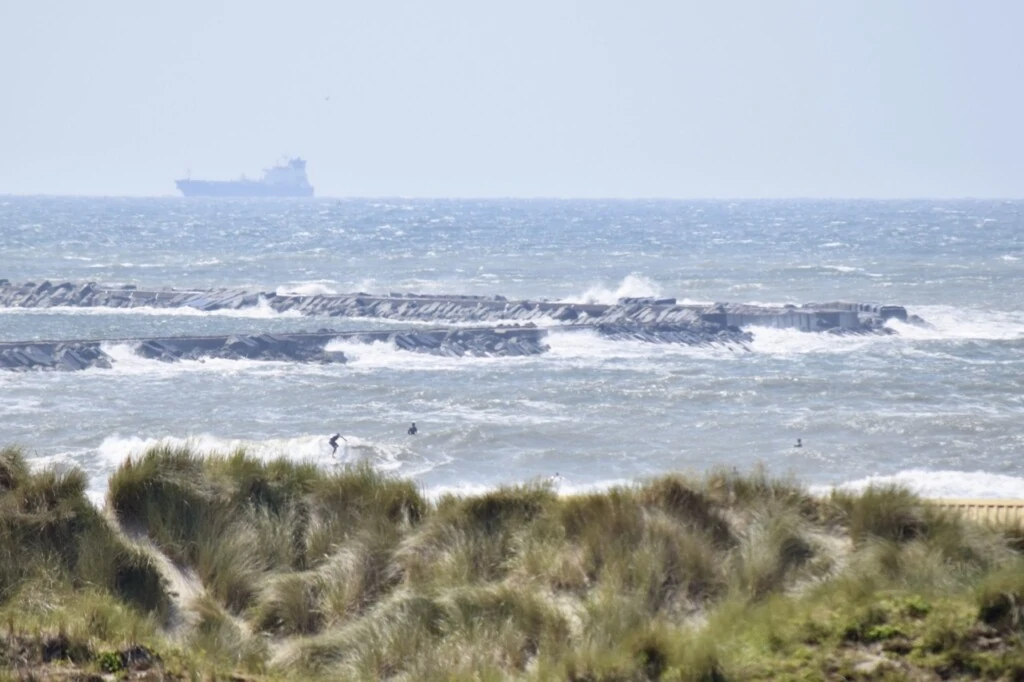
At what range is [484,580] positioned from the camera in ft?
29.3

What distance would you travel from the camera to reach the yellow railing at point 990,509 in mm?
9250

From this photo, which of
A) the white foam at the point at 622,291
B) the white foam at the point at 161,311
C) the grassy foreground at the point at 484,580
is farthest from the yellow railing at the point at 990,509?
the white foam at the point at 622,291

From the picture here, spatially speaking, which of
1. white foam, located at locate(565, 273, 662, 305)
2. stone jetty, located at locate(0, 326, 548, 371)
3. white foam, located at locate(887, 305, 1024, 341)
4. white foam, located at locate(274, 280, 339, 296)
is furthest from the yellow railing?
white foam, located at locate(274, 280, 339, 296)

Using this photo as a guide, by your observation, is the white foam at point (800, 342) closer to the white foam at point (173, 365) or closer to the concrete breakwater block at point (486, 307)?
the concrete breakwater block at point (486, 307)

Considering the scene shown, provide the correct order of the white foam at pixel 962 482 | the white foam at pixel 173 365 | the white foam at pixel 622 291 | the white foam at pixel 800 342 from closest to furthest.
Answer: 1. the white foam at pixel 962 482
2. the white foam at pixel 173 365
3. the white foam at pixel 800 342
4. the white foam at pixel 622 291

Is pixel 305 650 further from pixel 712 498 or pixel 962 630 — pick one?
pixel 962 630

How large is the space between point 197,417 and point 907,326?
2895 cm

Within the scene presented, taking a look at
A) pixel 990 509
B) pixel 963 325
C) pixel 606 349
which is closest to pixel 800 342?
pixel 606 349

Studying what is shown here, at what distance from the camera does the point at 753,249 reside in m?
102

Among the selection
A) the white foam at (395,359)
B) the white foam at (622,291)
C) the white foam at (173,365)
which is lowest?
the white foam at (622,291)

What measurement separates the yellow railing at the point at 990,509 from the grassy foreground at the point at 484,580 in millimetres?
310

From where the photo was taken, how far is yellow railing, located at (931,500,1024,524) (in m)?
9.25

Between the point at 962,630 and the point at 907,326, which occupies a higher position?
the point at 962,630

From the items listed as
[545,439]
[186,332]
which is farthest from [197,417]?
[186,332]
